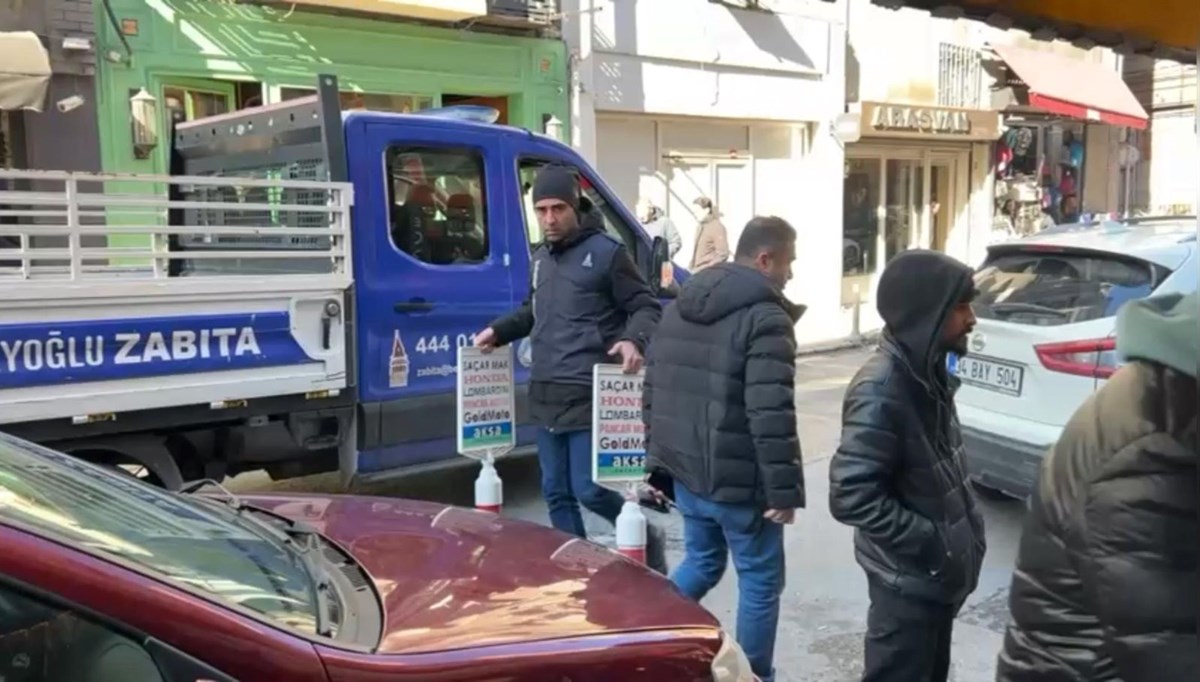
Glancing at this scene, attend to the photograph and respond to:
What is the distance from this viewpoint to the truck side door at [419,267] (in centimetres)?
577

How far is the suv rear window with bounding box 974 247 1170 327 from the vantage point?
5352 millimetres

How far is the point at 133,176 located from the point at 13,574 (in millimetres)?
3651

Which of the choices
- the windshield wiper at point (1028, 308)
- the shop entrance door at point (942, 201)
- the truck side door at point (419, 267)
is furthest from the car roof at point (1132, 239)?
the shop entrance door at point (942, 201)

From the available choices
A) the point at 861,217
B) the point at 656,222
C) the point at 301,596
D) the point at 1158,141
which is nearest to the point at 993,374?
the point at 301,596

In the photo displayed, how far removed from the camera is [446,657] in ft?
7.12

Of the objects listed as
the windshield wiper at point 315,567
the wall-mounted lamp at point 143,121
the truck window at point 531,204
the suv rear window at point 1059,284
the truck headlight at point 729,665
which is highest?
the wall-mounted lamp at point 143,121

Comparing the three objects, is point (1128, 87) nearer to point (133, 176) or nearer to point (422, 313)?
point (422, 313)

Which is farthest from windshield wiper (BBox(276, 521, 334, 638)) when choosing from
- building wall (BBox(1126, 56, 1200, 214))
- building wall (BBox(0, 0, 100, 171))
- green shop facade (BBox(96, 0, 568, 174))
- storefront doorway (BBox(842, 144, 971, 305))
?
building wall (BBox(1126, 56, 1200, 214))

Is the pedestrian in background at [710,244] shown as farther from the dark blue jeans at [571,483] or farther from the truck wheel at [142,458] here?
the truck wheel at [142,458]

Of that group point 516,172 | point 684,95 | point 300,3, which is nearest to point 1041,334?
point 516,172

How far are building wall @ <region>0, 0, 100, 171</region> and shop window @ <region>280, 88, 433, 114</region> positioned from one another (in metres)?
1.87

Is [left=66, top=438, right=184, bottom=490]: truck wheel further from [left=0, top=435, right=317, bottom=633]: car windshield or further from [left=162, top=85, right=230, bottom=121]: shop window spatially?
[left=162, top=85, right=230, bottom=121]: shop window

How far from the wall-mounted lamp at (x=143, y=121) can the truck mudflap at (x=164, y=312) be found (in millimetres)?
3961

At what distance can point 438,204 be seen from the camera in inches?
243
